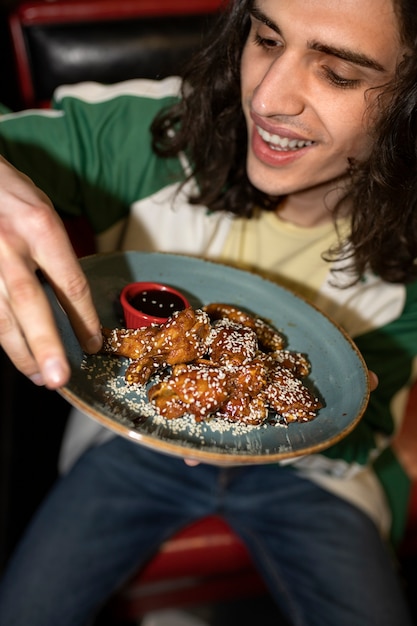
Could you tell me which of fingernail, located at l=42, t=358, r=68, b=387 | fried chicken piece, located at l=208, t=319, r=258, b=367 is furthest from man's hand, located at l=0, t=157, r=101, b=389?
fried chicken piece, located at l=208, t=319, r=258, b=367

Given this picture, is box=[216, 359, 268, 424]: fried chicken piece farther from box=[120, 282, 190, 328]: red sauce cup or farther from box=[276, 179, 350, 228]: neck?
box=[276, 179, 350, 228]: neck

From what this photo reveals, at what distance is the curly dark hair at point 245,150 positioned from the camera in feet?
4.54

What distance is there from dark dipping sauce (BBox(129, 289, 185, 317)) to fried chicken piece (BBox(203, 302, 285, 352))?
91 mm

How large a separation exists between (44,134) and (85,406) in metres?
0.90

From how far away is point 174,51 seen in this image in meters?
2.28

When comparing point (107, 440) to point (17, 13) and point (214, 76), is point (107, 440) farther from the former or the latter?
point (17, 13)

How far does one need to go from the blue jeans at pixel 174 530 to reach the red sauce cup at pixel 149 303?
0.79 metres

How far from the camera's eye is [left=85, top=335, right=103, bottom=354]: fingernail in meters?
1.18

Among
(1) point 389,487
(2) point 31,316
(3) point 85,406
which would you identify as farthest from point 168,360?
(1) point 389,487

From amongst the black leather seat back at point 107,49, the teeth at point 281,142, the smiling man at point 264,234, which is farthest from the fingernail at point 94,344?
the black leather seat back at point 107,49

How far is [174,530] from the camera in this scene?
6.39 feet

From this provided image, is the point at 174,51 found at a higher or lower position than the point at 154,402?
higher

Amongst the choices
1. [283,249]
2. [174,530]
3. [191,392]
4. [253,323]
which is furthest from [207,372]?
[174,530]

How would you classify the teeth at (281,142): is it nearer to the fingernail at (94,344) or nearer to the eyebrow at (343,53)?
the eyebrow at (343,53)
